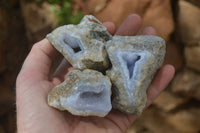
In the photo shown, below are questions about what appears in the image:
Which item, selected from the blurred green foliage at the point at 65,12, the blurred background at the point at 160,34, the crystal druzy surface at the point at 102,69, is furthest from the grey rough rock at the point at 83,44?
the blurred green foliage at the point at 65,12

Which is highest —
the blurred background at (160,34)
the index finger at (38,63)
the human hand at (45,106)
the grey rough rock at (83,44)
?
the grey rough rock at (83,44)

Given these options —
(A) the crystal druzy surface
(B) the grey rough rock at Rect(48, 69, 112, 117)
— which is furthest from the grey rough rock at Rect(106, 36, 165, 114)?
(B) the grey rough rock at Rect(48, 69, 112, 117)

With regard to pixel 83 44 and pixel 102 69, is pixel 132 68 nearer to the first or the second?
pixel 102 69

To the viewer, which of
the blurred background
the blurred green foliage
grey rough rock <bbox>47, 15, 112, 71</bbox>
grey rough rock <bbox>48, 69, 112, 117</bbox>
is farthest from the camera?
the blurred green foliage

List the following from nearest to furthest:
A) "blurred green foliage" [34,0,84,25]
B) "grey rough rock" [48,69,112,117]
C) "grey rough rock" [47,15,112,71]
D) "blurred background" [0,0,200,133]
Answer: "grey rough rock" [48,69,112,117], "grey rough rock" [47,15,112,71], "blurred background" [0,0,200,133], "blurred green foliage" [34,0,84,25]

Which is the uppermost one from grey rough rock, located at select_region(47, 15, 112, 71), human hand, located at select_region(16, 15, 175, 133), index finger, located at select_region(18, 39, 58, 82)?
grey rough rock, located at select_region(47, 15, 112, 71)

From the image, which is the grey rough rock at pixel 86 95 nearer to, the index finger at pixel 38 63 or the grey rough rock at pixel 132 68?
the grey rough rock at pixel 132 68

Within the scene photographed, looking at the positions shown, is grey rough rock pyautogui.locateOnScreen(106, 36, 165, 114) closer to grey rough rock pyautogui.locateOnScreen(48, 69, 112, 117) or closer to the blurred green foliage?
grey rough rock pyautogui.locateOnScreen(48, 69, 112, 117)
